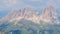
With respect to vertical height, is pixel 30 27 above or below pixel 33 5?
below

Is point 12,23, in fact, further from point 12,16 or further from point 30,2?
point 30,2

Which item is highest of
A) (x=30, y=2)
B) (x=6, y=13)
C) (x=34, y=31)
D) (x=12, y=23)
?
(x=30, y=2)

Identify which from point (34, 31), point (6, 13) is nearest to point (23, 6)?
point (6, 13)

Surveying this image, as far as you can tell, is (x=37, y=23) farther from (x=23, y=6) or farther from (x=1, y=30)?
(x=1, y=30)

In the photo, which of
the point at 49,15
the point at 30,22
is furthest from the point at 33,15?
the point at 49,15

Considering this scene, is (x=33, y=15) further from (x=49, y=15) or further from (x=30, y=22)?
(x=49, y=15)
